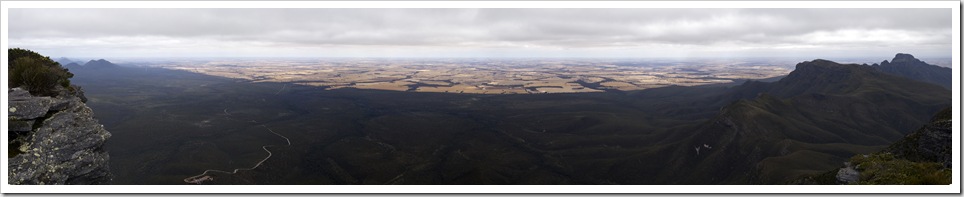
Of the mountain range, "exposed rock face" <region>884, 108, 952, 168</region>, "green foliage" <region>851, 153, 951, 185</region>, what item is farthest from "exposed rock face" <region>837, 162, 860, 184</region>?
the mountain range

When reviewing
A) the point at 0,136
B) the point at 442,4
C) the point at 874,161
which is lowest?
the point at 874,161

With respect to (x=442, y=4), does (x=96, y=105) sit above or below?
below

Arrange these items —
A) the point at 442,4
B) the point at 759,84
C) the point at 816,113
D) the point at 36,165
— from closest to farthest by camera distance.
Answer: the point at 442,4 → the point at 36,165 → the point at 816,113 → the point at 759,84

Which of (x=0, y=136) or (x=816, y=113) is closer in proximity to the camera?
(x=0, y=136)

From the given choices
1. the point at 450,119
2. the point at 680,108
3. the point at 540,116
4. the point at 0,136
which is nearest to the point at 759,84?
the point at 680,108

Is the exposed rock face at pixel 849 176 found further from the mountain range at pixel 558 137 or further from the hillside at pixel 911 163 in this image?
the mountain range at pixel 558 137

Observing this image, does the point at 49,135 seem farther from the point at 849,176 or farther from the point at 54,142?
the point at 849,176

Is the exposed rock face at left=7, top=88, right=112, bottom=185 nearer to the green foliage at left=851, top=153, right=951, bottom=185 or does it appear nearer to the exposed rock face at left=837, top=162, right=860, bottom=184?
the green foliage at left=851, top=153, right=951, bottom=185

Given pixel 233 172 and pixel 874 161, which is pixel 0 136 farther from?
pixel 233 172
